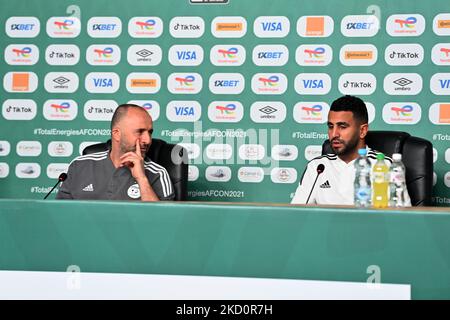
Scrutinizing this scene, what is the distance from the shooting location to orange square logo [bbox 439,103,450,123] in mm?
4102

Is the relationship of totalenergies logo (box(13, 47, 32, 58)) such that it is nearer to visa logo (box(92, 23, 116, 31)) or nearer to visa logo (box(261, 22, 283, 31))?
visa logo (box(92, 23, 116, 31))

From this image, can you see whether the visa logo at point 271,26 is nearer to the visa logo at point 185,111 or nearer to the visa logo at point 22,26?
the visa logo at point 185,111

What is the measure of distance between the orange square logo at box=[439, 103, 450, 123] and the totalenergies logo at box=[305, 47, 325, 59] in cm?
81

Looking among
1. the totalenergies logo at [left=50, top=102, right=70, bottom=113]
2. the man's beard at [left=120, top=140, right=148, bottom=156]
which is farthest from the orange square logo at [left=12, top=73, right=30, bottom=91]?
the man's beard at [left=120, top=140, right=148, bottom=156]

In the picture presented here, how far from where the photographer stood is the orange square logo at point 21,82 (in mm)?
4594

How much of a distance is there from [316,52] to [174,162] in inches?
52.6

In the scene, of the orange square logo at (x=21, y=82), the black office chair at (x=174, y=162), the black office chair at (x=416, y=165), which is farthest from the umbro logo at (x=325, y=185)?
the orange square logo at (x=21, y=82)

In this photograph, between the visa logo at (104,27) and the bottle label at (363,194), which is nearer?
the bottle label at (363,194)

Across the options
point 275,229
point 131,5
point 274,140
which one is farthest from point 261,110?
point 275,229

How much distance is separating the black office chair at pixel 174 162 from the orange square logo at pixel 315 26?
1.28 m

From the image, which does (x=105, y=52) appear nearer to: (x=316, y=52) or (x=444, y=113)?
(x=316, y=52)

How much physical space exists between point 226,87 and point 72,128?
1.10 meters

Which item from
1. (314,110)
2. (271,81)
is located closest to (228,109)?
(271,81)

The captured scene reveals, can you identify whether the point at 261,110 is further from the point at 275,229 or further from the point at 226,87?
the point at 275,229
